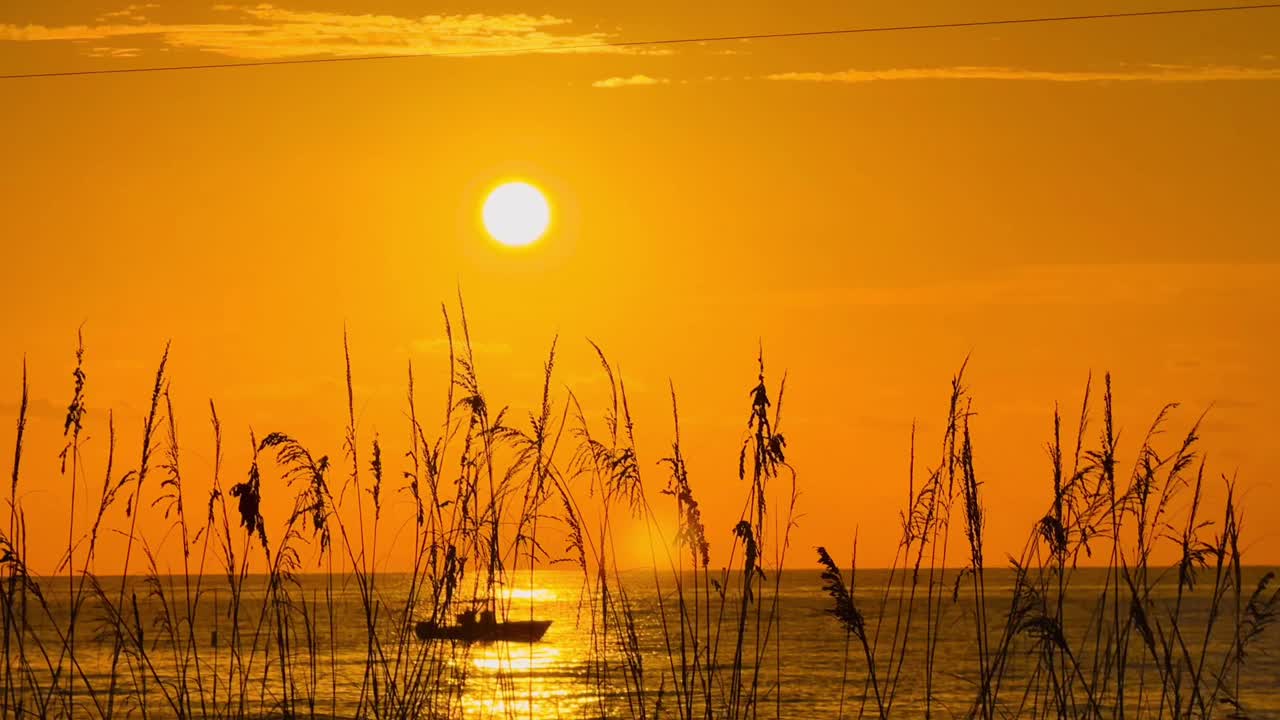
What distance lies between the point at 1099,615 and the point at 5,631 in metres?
3.58

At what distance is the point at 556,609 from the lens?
407 ft

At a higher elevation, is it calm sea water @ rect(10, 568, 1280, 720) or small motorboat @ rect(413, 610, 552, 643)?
small motorboat @ rect(413, 610, 552, 643)

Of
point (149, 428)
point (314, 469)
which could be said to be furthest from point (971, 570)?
point (149, 428)

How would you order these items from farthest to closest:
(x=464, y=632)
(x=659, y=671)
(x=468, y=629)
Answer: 1. (x=659, y=671)
2. (x=464, y=632)
3. (x=468, y=629)

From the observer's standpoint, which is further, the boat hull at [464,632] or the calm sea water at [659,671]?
the calm sea water at [659,671]

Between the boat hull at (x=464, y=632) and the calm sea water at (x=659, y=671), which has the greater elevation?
the boat hull at (x=464, y=632)

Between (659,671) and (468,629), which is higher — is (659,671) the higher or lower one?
the lower one

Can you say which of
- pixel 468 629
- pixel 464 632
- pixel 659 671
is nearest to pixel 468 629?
pixel 468 629

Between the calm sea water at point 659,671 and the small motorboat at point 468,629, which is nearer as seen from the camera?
the small motorboat at point 468,629

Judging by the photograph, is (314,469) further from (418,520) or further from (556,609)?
(556,609)

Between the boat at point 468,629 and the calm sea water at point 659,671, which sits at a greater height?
the boat at point 468,629

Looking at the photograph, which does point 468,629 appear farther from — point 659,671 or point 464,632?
point 659,671

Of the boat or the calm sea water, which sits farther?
the calm sea water

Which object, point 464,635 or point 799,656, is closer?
point 464,635
